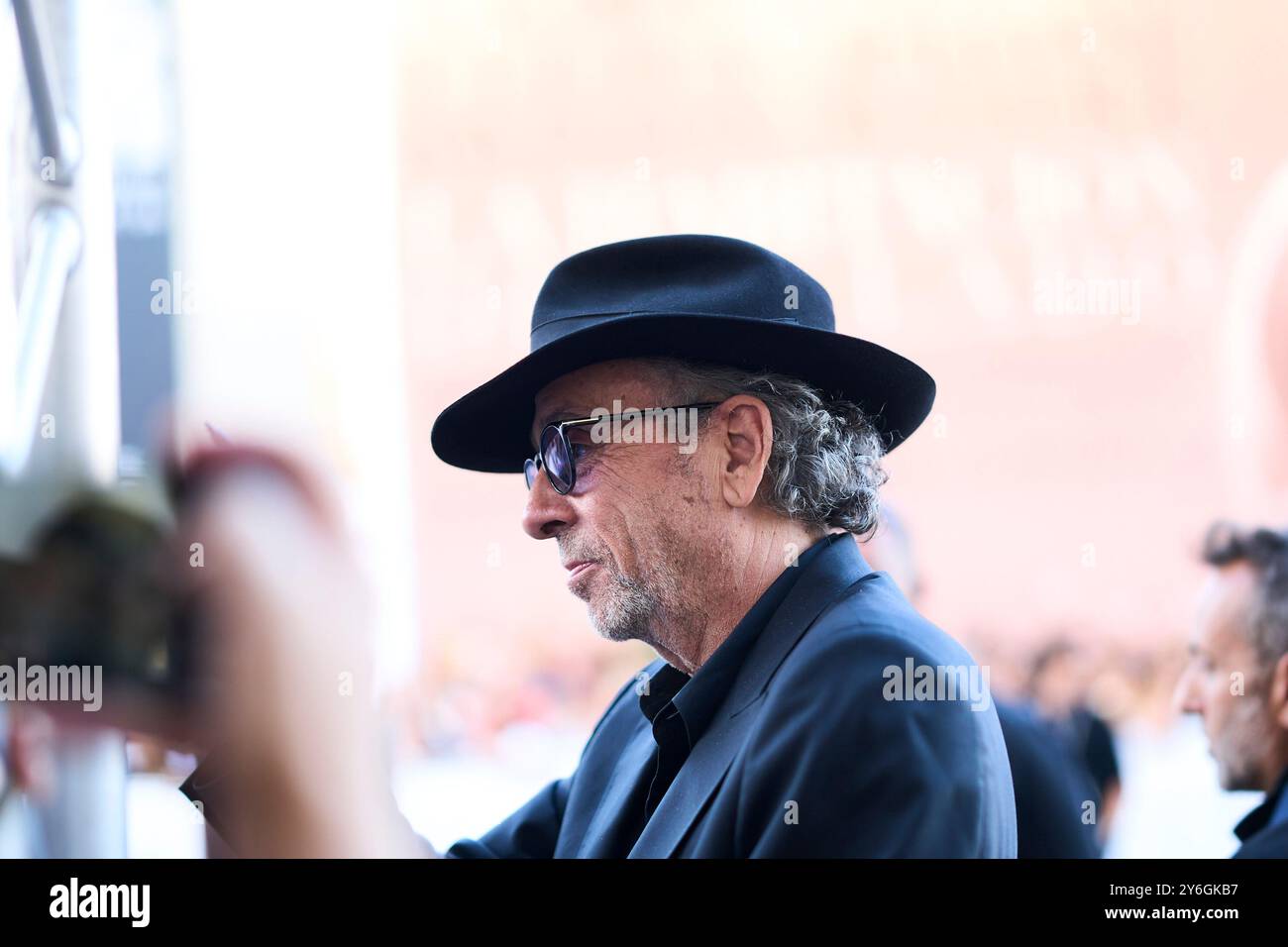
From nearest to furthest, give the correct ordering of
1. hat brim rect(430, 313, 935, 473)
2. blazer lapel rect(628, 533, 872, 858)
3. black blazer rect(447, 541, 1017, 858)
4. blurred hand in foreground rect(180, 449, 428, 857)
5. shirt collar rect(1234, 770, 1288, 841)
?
1. black blazer rect(447, 541, 1017, 858)
2. blazer lapel rect(628, 533, 872, 858)
3. hat brim rect(430, 313, 935, 473)
4. shirt collar rect(1234, 770, 1288, 841)
5. blurred hand in foreground rect(180, 449, 428, 857)

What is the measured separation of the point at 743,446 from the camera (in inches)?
64.6

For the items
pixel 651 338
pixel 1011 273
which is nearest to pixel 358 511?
pixel 651 338

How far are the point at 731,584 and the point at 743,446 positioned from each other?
197 mm

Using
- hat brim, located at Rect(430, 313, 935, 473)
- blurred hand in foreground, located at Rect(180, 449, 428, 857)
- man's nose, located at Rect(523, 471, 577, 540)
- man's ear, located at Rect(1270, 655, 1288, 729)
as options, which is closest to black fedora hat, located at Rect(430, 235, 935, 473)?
hat brim, located at Rect(430, 313, 935, 473)

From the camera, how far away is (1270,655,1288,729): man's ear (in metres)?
2.33

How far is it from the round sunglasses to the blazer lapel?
0.98 ft

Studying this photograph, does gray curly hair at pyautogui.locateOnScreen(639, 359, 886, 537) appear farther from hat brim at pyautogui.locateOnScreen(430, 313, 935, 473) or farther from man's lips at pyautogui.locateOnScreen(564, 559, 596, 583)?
man's lips at pyautogui.locateOnScreen(564, 559, 596, 583)

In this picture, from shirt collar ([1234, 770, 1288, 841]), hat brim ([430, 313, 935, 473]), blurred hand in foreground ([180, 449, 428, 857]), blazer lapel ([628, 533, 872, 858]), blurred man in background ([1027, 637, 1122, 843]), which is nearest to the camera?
blazer lapel ([628, 533, 872, 858])

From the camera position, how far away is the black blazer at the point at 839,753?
127 cm

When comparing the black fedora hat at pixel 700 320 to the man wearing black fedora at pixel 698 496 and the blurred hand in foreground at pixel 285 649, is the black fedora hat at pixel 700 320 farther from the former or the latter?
the blurred hand in foreground at pixel 285 649

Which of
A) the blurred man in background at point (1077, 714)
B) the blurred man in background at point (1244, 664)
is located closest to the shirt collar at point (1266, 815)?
the blurred man in background at point (1244, 664)

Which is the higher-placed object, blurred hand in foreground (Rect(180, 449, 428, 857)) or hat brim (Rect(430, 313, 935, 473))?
hat brim (Rect(430, 313, 935, 473))

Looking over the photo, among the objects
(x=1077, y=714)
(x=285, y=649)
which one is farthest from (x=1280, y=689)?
(x=285, y=649)

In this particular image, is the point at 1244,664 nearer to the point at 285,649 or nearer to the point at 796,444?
the point at 796,444
